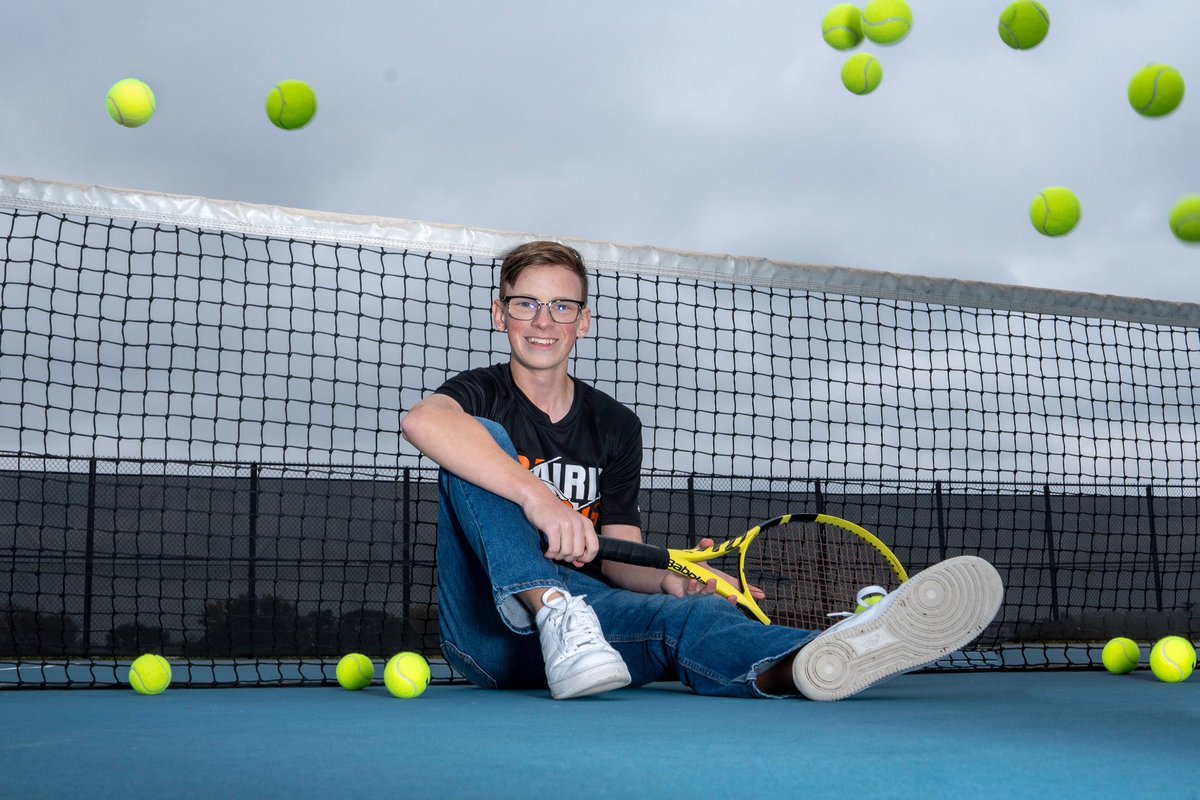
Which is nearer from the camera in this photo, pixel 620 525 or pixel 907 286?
pixel 620 525

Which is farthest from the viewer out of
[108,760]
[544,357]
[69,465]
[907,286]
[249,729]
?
Answer: [69,465]

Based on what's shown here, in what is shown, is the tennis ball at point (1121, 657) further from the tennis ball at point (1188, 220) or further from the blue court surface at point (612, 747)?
the tennis ball at point (1188, 220)

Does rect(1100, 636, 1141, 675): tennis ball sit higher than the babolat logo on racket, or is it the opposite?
the babolat logo on racket

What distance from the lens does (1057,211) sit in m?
3.59

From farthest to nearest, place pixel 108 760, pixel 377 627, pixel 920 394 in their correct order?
pixel 377 627
pixel 920 394
pixel 108 760

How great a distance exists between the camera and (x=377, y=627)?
8156 millimetres

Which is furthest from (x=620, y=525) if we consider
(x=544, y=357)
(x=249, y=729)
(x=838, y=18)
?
(x=838, y=18)

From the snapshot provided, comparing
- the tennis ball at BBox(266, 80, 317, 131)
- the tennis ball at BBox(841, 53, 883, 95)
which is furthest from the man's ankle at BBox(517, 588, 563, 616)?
the tennis ball at BBox(841, 53, 883, 95)

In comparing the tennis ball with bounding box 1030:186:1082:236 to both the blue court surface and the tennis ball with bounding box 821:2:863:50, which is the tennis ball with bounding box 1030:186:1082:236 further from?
the blue court surface

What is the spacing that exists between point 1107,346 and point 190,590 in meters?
6.48

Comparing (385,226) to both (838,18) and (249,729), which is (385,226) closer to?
(838,18)

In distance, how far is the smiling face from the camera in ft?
8.52


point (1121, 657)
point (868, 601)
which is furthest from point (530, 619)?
point (1121, 657)

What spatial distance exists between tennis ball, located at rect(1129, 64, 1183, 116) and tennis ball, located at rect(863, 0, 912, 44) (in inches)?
29.6
